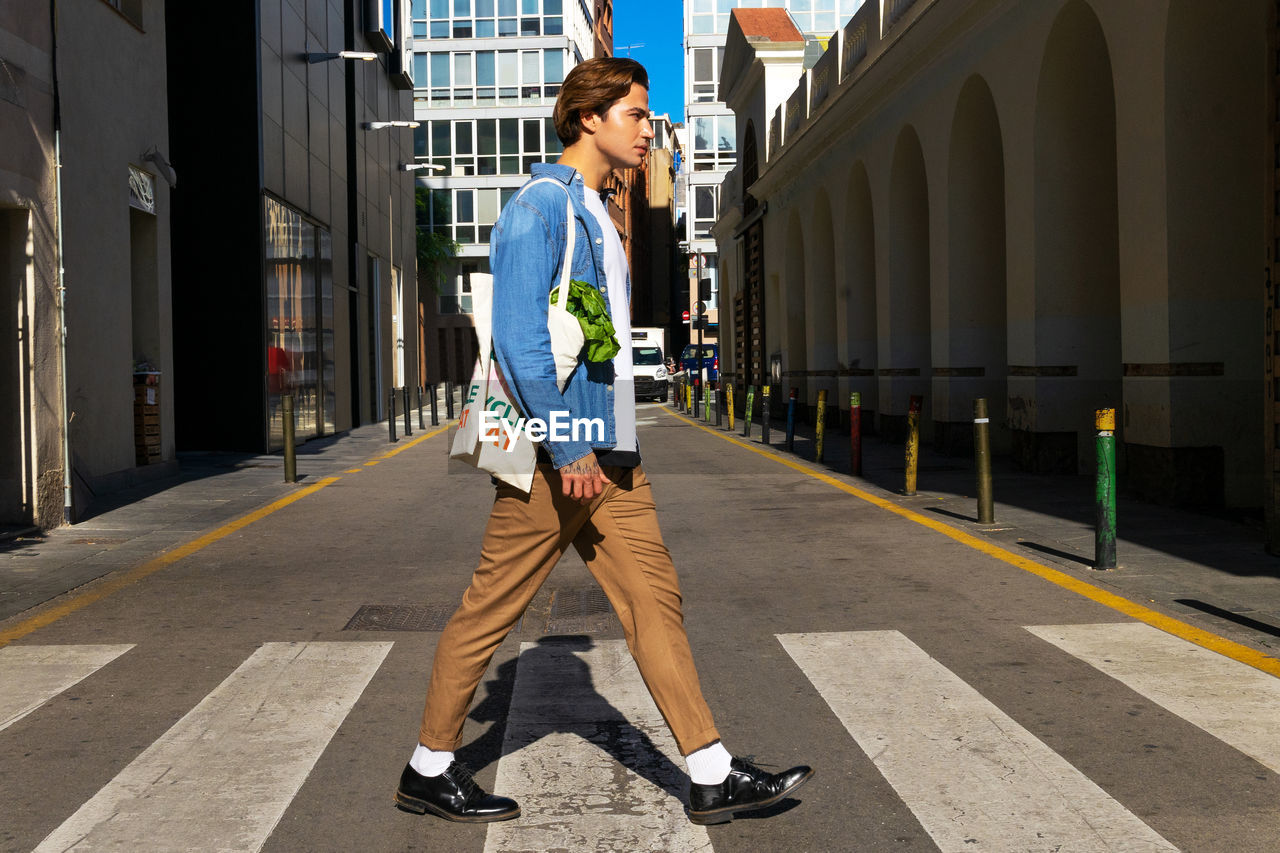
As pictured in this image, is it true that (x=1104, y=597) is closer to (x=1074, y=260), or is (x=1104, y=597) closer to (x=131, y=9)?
(x=1074, y=260)

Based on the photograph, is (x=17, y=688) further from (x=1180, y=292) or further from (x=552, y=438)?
(x=1180, y=292)

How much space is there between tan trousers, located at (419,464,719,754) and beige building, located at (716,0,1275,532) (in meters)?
5.87

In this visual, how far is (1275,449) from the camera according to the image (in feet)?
26.3

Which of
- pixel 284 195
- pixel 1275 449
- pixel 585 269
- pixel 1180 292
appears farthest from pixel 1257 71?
pixel 284 195

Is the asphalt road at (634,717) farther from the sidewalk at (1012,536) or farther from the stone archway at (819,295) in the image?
the stone archway at (819,295)

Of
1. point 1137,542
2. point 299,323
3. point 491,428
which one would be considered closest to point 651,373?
point 299,323

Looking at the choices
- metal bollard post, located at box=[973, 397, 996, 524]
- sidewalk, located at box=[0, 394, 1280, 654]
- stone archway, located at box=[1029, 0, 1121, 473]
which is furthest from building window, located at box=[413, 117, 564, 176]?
metal bollard post, located at box=[973, 397, 996, 524]

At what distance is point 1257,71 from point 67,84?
1010 centimetres

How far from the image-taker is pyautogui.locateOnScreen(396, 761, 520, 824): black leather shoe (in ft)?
11.7

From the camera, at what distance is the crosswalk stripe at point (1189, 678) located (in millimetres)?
4352

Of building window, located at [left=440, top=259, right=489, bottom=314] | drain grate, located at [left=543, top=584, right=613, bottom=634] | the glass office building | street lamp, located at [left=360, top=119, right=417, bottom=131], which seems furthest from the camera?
building window, located at [left=440, top=259, right=489, bottom=314]

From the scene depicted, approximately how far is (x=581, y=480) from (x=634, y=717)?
5.07ft

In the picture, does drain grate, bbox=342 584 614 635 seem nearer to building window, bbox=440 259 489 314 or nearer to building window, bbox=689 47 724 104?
building window, bbox=440 259 489 314

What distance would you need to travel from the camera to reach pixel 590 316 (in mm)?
3459
